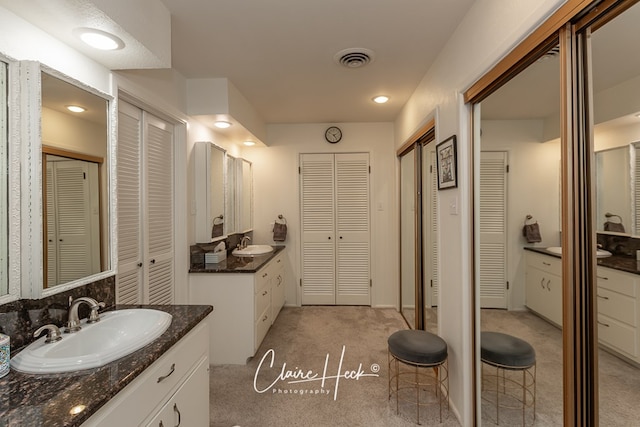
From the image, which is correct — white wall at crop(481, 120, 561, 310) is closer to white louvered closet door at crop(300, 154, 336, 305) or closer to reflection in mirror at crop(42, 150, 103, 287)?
reflection in mirror at crop(42, 150, 103, 287)

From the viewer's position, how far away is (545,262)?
1252 millimetres

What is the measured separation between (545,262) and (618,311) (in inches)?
14.5

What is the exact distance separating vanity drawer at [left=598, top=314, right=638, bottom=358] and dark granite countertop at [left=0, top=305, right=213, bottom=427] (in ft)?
4.84

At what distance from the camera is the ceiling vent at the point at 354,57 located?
85.9 inches

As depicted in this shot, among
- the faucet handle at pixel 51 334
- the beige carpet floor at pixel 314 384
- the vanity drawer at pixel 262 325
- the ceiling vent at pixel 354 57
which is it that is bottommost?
the beige carpet floor at pixel 314 384

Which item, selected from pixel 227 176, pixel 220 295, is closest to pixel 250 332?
pixel 220 295

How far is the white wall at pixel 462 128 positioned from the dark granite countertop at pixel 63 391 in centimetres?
163

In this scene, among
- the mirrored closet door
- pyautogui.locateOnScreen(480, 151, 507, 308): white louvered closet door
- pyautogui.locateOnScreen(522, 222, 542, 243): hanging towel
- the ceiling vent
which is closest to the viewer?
pyautogui.locateOnScreen(522, 222, 542, 243): hanging towel

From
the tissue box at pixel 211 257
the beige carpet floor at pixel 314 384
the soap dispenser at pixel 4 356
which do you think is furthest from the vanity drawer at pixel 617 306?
the tissue box at pixel 211 257

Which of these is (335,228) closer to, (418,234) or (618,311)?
(418,234)

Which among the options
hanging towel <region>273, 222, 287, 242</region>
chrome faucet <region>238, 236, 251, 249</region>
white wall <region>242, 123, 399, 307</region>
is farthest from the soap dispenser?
white wall <region>242, 123, 399, 307</region>

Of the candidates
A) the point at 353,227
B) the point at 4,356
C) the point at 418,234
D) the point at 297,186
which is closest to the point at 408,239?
the point at 418,234

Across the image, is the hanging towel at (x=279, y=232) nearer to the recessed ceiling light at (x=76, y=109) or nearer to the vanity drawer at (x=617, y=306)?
the recessed ceiling light at (x=76, y=109)

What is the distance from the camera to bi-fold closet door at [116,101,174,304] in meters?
1.96
